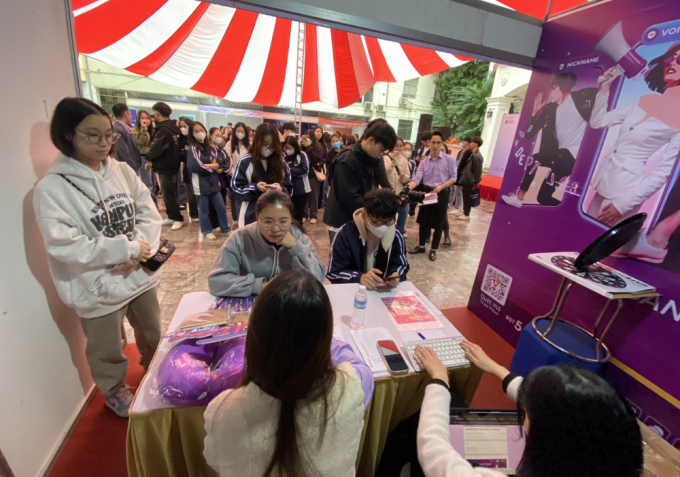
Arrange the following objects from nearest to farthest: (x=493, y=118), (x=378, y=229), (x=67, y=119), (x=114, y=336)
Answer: (x=67, y=119) < (x=114, y=336) < (x=378, y=229) < (x=493, y=118)

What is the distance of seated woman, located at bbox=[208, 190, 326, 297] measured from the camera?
1.50 m

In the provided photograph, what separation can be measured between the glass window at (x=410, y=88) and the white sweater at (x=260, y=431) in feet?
56.7

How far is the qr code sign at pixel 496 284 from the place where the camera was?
249cm

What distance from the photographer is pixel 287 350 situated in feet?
2.29

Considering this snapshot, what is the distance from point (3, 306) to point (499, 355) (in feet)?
9.53

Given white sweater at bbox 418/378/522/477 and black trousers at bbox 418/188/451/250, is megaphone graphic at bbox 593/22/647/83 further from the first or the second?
black trousers at bbox 418/188/451/250

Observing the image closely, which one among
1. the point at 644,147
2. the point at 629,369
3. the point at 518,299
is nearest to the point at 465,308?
the point at 518,299

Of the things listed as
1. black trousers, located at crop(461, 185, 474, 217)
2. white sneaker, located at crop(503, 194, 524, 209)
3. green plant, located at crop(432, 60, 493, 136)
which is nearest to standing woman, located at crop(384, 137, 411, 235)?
black trousers, located at crop(461, 185, 474, 217)

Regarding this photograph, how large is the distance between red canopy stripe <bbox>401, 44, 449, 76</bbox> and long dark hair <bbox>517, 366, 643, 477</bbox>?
15.4 feet

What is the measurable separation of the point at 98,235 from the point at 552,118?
2.80 metres

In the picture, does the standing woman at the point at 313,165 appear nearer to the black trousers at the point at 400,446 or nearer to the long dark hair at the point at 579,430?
the black trousers at the point at 400,446

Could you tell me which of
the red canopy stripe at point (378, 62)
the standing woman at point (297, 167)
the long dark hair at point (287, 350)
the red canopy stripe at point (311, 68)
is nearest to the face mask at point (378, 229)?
the long dark hair at point (287, 350)

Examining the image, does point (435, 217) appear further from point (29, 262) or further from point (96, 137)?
point (29, 262)

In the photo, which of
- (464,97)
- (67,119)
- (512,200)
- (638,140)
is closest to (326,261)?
(512,200)
